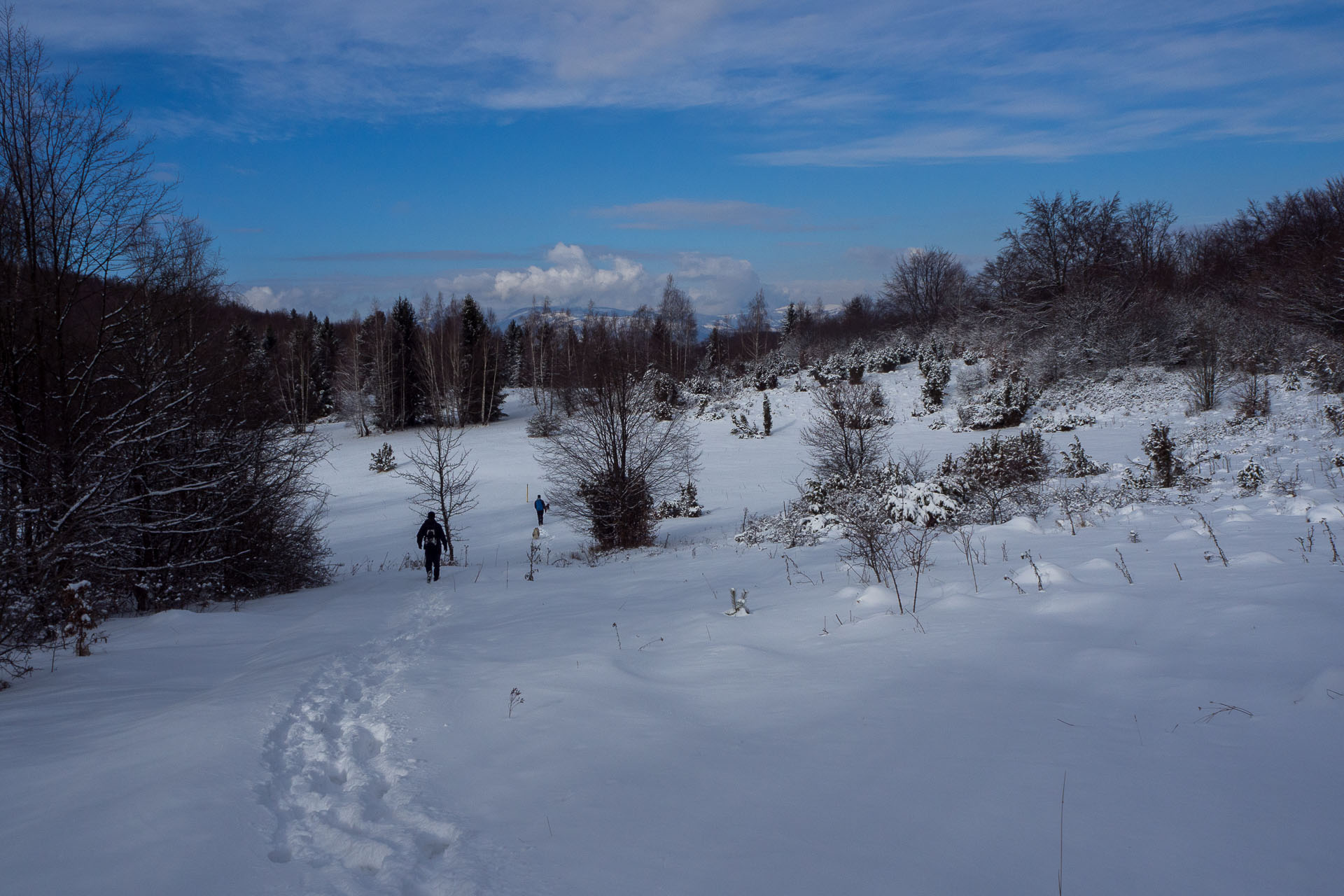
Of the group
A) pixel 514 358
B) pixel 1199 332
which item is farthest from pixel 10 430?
pixel 514 358

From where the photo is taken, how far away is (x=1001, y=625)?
5094mm

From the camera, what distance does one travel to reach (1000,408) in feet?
97.2

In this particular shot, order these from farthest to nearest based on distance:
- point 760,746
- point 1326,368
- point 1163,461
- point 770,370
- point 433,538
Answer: point 770,370 < point 1326,368 < point 433,538 < point 1163,461 < point 760,746

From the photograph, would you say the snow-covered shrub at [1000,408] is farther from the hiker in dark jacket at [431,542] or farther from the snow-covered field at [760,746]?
the hiker in dark jacket at [431,542]

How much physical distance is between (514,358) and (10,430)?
59014mm

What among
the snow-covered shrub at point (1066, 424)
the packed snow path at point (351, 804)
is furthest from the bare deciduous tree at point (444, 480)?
the snow-covered shrub at point (1066, 424)

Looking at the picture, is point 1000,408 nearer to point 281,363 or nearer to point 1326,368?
point 1326,368

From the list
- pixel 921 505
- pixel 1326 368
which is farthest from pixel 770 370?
pixel 921 505

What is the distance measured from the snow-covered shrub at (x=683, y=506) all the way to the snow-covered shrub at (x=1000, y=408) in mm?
14969

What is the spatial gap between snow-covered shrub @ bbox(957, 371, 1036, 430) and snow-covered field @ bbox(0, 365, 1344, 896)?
76.9 ft

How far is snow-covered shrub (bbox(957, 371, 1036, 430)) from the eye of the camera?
2972cm

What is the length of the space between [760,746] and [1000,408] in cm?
2947

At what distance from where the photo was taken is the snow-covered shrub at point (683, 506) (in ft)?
71.7

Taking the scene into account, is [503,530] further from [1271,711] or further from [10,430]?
[1271,711]
